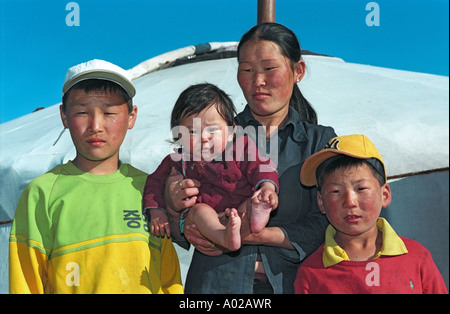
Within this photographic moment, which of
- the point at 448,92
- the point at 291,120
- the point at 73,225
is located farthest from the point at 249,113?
the point at 448,92

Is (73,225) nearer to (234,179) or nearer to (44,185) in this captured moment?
(44,185)

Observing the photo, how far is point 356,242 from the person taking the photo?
3.33 feet

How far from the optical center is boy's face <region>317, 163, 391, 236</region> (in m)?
0.95

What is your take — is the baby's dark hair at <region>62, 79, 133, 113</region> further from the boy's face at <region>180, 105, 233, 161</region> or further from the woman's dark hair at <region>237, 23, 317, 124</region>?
the woman's dark hair at <region>237, 23, 317, 124</region>

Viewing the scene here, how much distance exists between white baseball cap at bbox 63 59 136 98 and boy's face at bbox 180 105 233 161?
6.5 inches

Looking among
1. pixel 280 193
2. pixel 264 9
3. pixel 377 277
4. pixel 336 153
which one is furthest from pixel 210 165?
pixel 264 9

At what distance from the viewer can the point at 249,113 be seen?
1105 mm

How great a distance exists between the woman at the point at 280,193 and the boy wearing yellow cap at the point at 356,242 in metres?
0.03

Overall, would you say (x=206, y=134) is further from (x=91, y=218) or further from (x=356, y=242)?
(x=356, y=242)

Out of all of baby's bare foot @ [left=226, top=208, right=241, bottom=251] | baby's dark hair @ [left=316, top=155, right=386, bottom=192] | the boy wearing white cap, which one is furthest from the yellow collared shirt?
the boy wearing white cap

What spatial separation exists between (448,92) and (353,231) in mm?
1806

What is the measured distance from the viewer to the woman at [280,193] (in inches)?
37.5

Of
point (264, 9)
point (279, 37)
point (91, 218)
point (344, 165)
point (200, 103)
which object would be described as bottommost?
point (91, 218)

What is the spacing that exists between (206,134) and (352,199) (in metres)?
0.32
